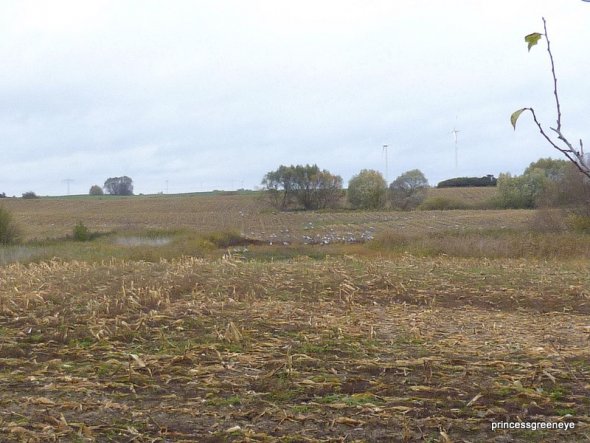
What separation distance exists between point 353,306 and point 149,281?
303 cm

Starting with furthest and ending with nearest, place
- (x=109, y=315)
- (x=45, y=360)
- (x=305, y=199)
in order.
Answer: (x=305, y=199) → (x=109, y=315) → (x=45, y=360)

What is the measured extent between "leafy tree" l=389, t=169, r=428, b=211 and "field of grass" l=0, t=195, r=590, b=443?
63.8 metres

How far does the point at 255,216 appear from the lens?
2395 inches

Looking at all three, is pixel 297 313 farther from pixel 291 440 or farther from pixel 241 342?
pixel 291 440

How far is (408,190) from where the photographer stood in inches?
3000

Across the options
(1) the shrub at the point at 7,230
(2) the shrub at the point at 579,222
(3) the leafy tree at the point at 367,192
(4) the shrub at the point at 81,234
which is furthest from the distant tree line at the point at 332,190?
(2) the shrub at the point at 579,222

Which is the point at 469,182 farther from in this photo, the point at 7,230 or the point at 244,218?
the point at 7,230

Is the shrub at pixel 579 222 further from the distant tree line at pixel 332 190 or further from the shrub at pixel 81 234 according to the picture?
the distant tree line at pixel 332 190

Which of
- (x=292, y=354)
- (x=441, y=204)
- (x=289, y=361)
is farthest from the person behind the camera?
(x=441, y=204)

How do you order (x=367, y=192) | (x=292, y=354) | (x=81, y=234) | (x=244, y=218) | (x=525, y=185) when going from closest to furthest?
(x=292, y=354) < (x=81, y=234) < (x=244, y=218) < (x=525, y=185) < (x=367, y=192)

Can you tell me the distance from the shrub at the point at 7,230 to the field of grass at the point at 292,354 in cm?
2765

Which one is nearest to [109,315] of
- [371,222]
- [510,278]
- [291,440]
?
[291,440]

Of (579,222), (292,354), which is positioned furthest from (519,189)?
(292,354)

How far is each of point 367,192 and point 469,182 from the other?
69.4ft
